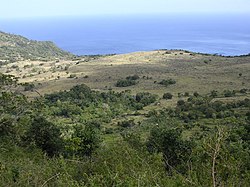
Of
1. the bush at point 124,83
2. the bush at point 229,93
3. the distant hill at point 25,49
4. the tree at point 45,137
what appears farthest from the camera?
the distant hill at point 25,49

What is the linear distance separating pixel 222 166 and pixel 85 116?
31.2 metres

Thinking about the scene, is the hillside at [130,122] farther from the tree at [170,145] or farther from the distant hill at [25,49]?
the distant hill at [25,49]

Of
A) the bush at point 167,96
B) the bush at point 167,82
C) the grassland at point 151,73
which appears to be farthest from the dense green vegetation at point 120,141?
the bush at point 167,82

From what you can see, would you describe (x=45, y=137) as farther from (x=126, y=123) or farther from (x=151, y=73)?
(x=151, y=73)

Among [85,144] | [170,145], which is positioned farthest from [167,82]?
[170,145]

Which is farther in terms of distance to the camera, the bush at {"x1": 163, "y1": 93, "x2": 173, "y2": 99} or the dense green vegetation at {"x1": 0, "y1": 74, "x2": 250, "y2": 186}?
the bush at {"x1": 163, "y1": 93, "x2": 173, "y2": 99}

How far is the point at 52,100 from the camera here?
1861 inches

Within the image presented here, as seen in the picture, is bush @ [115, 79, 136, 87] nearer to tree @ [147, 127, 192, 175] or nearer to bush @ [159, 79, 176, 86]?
bush @ [159, 79, 176, 86]

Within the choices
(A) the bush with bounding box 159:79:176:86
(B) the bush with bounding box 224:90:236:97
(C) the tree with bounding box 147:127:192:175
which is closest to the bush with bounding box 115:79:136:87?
(A) the bush with bounding box 159:79:176:86

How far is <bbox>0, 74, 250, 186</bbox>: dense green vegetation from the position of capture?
9.24 meters

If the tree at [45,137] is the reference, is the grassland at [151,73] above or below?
below

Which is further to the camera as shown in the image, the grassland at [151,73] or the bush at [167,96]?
the grassland at [151,73]

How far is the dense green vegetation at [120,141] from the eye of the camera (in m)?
9.24

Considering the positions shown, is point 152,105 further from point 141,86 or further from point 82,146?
point 82,146
